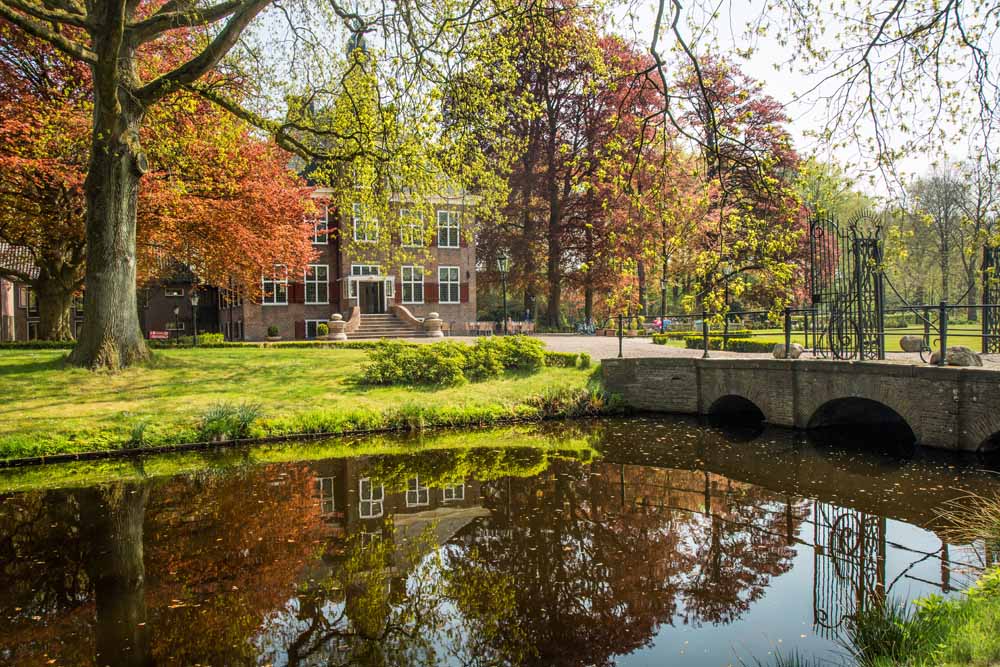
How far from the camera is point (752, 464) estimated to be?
418 inches

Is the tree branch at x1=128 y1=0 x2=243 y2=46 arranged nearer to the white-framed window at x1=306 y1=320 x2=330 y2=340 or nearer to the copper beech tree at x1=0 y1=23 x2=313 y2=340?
the copper beech tree at x1=0 y1=23 x2=313 y2=340

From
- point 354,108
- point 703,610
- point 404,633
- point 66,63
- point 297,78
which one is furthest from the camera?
point 66,63

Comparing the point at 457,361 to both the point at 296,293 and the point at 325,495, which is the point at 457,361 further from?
the point at 296,293

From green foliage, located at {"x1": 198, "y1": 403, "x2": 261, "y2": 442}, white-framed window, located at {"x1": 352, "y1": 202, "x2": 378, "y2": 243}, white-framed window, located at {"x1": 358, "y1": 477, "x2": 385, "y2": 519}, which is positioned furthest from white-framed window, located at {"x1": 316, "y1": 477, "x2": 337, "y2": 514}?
white-framed window, located at {"x1": 352, "y1": 202, "x2": 378, "y2": 243}

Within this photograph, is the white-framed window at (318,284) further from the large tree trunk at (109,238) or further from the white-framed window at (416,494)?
the white-framed window at (416,494)

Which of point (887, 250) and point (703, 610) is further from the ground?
point (887, 250)

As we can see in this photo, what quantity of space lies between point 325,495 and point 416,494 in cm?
119

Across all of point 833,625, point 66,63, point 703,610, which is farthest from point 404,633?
point 66,63

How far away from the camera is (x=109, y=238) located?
14094 mm

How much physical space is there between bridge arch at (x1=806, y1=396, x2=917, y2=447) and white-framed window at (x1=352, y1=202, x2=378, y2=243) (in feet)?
34.4

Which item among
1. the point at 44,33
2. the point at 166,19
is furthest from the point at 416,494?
the point at 166,19

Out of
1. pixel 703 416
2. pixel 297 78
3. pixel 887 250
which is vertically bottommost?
pixel 703 416

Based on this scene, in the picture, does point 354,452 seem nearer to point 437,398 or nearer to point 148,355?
point 437,398

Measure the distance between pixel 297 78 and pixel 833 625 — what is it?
13345 mm
